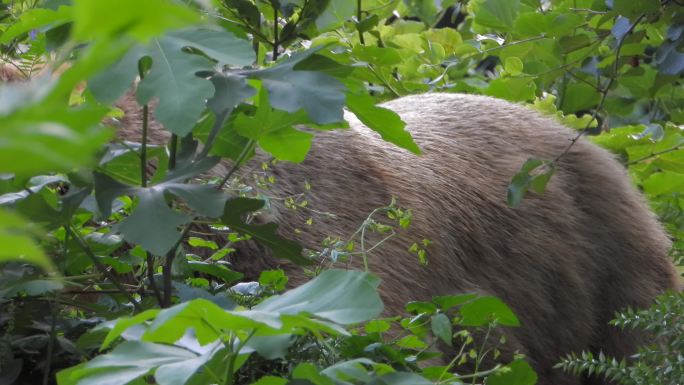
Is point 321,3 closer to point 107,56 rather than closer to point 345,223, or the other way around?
point 345,223

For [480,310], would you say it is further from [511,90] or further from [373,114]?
[511,90]

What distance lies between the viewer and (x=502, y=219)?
3613 mm

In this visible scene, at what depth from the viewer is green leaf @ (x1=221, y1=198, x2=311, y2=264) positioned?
182cm

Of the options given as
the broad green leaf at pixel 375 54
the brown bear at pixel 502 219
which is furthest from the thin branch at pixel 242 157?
the broad green leaf at pixel 375 54

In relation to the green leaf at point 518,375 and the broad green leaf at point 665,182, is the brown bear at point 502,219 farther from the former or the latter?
the green leaf at point 518,375

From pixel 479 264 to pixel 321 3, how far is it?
1.03 metres

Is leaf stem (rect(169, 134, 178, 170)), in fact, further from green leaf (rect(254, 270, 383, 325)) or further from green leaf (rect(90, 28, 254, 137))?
green leaf (rect(254, 270, 383, 325))

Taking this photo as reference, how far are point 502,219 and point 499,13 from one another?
81 cm

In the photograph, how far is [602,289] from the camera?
3.88 meters

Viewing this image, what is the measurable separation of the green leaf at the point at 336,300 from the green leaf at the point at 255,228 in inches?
16.9

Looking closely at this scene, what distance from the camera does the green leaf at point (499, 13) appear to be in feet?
12.7

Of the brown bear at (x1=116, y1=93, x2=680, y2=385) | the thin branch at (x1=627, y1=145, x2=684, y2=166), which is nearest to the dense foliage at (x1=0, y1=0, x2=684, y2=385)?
the brown bear at (x1=116, y1=93, x2=680, y2=385)

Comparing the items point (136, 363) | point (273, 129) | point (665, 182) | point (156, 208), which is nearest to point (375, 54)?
point (665, 182)

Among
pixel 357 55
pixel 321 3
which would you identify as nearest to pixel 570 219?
pixel 357 55
